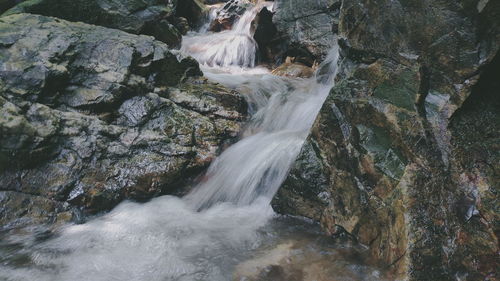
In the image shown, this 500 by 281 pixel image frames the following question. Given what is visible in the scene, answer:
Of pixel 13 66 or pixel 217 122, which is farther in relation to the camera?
pixel 217 122

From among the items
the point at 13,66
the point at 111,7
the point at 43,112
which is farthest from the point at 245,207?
the point at 111,7

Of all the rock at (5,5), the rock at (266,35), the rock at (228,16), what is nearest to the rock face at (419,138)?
the rock at (266,35)

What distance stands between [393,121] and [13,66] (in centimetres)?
590

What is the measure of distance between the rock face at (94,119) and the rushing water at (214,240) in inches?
15.6

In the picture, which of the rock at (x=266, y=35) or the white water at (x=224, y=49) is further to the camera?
the white water at (x=224, y=49)

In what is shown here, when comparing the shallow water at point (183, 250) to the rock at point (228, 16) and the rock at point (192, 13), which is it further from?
the rock at point (192, 13)

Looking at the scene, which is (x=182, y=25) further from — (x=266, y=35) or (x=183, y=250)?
(x=183, y=250)


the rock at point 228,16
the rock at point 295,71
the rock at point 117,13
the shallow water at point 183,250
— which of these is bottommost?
the shallow water at point 183,250

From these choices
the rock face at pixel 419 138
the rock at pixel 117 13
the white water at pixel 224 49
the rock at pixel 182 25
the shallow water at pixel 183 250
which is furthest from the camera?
the rock at pixel 182 25

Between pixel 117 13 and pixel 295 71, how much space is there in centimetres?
541

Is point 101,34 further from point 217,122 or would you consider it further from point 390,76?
point 390,76

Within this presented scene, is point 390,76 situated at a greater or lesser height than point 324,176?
greater

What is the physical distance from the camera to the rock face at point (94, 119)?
5.08 meters

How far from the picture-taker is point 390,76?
3.80 metres
